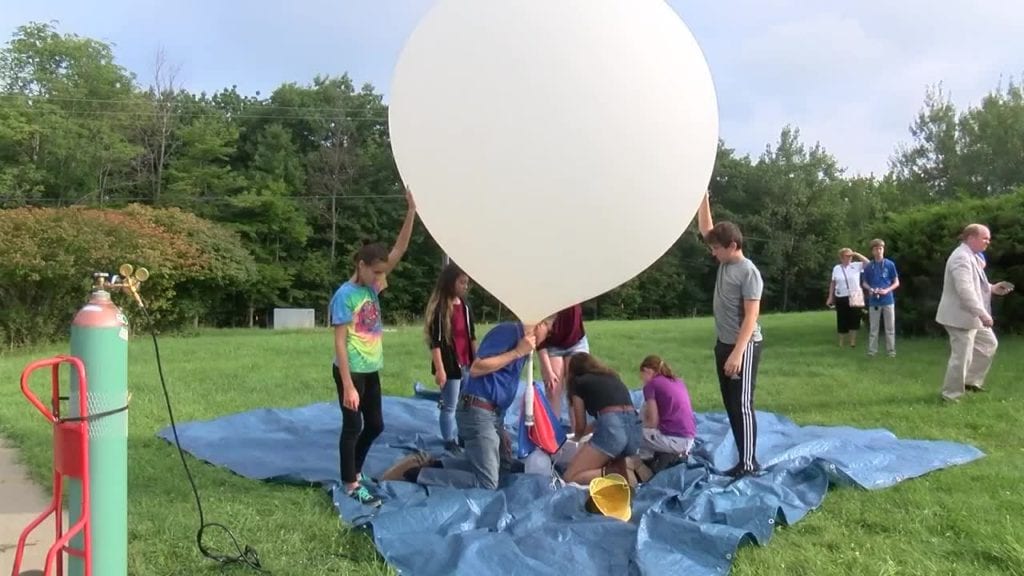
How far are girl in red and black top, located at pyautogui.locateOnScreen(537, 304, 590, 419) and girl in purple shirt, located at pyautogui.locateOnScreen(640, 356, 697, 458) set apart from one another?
0.80 meters

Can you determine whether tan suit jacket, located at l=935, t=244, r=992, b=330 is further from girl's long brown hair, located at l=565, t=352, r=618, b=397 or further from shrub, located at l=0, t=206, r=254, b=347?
shrub, located at l=0, t=206, r=254, b=347

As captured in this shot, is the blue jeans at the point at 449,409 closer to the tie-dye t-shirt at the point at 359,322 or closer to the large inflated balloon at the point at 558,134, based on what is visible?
the tie-dye t-shirt at the point at 359,322

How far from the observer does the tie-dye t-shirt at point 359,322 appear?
4.25 metres

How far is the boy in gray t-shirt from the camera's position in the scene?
4594mm

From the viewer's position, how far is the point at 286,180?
36.4m

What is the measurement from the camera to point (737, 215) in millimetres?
45719

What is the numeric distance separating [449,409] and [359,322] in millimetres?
1556

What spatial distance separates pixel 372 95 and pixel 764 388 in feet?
125

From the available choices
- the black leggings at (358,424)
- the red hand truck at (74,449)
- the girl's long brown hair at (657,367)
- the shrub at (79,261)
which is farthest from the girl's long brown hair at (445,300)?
the shrub at (79,261)

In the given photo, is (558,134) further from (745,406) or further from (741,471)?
(741,471)

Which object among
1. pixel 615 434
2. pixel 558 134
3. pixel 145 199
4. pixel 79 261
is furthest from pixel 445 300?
pixel 145 199

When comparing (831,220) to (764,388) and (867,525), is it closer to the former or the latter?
(764,388)

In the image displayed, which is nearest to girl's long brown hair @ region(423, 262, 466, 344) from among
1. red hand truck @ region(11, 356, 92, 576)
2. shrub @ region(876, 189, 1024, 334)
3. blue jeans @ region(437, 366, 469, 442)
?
blue jeans @ region(437, 366, 469, 442)

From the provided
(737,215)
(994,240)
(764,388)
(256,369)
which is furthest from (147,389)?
(737,215)
